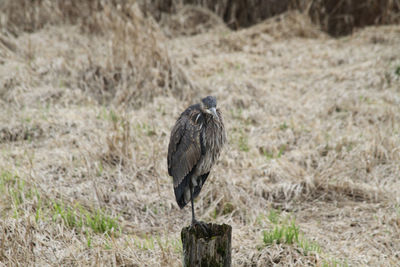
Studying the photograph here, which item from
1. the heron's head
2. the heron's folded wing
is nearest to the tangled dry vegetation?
the heron's folded wing

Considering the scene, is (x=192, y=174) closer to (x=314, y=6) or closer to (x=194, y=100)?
(x=194, y=100)

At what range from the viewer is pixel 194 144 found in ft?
8.43

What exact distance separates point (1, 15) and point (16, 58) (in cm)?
224

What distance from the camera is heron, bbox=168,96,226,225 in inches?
101

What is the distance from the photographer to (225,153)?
14.0 ft

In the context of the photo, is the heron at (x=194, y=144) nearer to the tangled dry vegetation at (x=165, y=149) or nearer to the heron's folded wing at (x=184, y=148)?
the heron's folded wing at (x=184, y=148)

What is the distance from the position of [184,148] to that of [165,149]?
195cm

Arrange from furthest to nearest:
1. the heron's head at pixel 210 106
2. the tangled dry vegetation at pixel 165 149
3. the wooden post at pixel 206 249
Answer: the tangled dry vegetation at pixel 165 149, the heron's head at pixel 210 106, the wooden post at pixel 206 249

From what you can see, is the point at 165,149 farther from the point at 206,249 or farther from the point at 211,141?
the point at 206,249

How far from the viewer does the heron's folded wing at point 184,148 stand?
2.57 meters

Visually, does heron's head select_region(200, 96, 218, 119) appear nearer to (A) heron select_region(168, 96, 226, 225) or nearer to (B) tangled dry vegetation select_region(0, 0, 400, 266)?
(A) heron select_region(168, 96, 226, 225)

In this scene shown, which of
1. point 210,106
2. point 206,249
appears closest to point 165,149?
point 210,106


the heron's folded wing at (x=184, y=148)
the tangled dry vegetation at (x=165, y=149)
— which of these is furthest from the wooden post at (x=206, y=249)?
the tangled dry vegetation at (x=165, y=149)

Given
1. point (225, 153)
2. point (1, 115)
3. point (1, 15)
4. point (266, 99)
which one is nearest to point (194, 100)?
point (266, 99)
